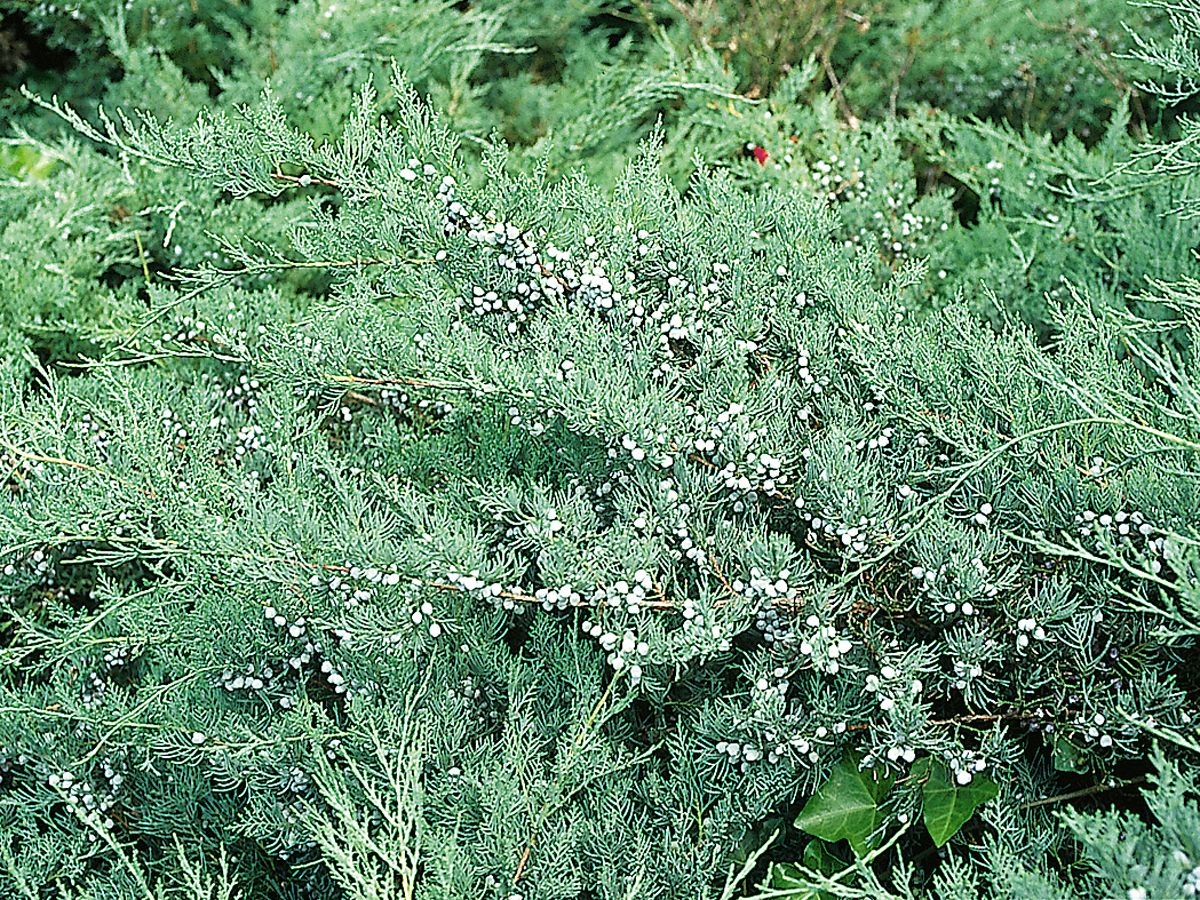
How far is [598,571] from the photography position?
1383 mm

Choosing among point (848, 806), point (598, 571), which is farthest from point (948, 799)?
point (598, 571)

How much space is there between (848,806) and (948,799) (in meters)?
0.11

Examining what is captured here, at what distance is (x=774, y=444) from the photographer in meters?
1.48

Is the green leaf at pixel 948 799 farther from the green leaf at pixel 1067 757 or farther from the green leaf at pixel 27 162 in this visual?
the green leaf at pixel 27 162

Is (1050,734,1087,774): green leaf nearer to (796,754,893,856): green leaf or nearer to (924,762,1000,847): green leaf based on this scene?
(924,762,1000,847): green leaf

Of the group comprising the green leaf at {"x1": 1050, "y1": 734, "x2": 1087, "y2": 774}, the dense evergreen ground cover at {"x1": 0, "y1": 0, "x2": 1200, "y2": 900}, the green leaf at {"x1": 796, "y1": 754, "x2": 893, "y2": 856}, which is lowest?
the green leaf at {"x1": 796, "y1": 754, "x2": 893, "y2": 856}

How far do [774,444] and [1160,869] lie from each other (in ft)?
2.02

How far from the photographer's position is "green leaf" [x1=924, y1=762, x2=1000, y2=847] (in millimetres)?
1388

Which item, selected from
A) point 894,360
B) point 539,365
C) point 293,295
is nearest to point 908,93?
point 293,295

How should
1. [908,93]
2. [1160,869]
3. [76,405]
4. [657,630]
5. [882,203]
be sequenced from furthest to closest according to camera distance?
[908,93], [882,203], [76,405], [657,630], [1160,869]

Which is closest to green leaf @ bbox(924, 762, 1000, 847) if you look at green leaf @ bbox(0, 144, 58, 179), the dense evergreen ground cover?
the dense evergreen ground cover

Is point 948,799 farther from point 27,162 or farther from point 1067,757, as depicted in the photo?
point 27,162

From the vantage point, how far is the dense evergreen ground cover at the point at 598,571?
138 centimetres

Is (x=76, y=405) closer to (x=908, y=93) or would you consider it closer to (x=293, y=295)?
(x=293, y=295)
